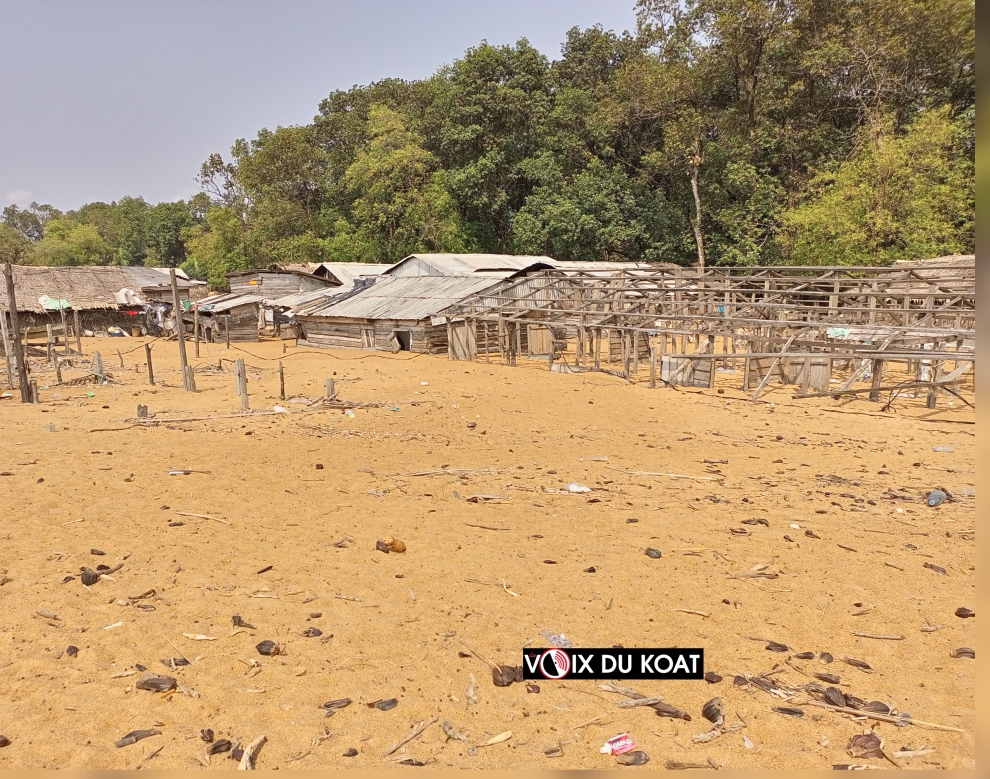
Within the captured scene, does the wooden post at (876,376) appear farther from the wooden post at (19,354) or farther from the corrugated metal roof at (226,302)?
the corrugated metal roof at (226,302)

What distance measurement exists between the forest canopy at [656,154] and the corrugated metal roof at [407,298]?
13.1 meters

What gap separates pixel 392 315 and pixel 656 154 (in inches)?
812

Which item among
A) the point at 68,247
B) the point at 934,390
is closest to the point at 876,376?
the point at 934,390

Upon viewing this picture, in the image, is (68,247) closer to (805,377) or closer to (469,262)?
(469,262)

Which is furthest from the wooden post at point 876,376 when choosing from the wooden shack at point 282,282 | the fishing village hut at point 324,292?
the wooden shack at point 282,282

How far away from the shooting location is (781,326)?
1823cm

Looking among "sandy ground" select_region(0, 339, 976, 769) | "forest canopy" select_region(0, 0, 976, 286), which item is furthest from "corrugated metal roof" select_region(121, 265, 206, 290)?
"sandy ground" select_region(0, 339, 976, 769)

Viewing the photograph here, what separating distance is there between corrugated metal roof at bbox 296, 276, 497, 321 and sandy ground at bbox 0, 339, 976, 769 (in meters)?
12.9

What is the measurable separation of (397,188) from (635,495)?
36.4m

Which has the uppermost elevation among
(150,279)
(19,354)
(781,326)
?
(150,279)

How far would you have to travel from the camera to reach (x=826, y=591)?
6.29 m

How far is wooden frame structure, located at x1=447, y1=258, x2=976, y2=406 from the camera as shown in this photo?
15.1m

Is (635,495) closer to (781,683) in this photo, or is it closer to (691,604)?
(691,604)

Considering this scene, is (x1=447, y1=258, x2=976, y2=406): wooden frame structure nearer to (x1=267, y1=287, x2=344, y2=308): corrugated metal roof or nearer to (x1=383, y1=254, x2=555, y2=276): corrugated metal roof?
(x1=383, y1=254, x2=555, y2=276): corrugated metal roof
